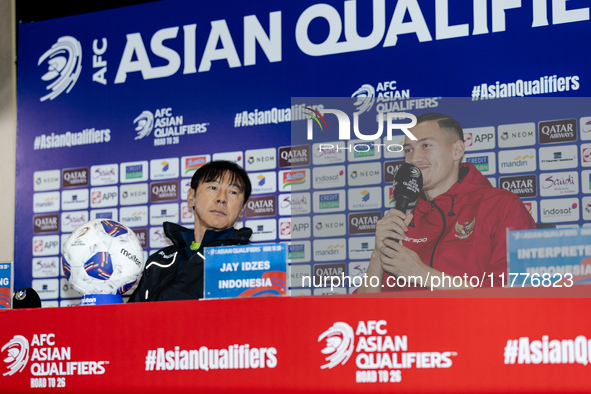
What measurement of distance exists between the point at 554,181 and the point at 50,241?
9.78 ft

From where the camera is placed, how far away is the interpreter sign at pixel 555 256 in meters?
1.52

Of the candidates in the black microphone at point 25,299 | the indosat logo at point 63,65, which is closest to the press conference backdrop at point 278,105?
the indosat logo at point 63,65

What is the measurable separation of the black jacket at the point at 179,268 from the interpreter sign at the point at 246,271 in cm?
80

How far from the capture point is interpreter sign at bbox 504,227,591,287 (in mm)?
1518

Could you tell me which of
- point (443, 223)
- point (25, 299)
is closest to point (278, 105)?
point (443, 223)

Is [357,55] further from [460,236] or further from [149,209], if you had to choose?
[149,209]

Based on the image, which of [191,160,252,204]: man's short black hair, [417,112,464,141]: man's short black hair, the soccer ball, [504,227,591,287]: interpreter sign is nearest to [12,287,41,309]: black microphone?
the soccer ball

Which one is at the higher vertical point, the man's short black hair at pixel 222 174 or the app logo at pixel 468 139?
the app logo at pixel 468 139

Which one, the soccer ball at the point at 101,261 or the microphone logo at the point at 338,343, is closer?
the microphone logo at the point at 338,343

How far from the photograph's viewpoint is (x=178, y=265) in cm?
309

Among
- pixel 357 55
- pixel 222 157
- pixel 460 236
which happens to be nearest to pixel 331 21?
pixel 357 55

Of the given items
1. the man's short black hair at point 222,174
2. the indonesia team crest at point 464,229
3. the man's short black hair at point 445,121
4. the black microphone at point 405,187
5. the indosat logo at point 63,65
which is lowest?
the indonesia team crest at point 464,229

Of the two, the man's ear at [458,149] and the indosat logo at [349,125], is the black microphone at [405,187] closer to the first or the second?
the indosat logo at [349,125]

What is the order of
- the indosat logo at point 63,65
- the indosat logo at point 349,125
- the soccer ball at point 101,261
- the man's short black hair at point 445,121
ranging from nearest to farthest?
the soccer ball at point 101,261
the indosat logo at point 349,125
the man's short black hair at point 445,121
the indosat logo at point 63,65
